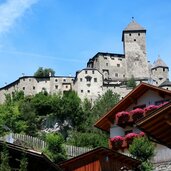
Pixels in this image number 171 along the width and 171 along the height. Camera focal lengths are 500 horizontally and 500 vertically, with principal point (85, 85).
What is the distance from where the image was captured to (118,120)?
106 ft

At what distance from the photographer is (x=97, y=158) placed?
1048 inches

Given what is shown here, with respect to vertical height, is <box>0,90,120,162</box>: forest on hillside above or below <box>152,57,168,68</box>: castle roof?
below

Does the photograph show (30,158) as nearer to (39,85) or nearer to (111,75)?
(39,85)

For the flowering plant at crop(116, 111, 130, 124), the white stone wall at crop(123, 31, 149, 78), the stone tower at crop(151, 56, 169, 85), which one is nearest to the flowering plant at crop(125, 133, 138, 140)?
the flowering plant at crop(116, 111, 130, 124)

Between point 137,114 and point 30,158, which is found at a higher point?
point 137,114

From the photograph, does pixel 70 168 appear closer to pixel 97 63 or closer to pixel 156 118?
pixel 156 118

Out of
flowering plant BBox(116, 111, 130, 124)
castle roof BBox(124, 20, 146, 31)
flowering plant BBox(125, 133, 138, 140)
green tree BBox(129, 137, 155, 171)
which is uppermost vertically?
castle roof BBox(124, 20, 146, 31)

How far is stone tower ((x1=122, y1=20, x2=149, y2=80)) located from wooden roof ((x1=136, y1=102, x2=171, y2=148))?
4463 inches

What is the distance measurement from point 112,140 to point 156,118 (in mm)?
20647

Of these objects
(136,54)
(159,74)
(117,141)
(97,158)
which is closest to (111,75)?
(136,54)

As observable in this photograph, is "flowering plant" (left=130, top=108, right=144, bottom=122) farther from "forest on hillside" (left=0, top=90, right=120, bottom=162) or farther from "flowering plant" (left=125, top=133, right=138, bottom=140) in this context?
"forest on hillside" (left=0, top=90, right=120, bottom=162)

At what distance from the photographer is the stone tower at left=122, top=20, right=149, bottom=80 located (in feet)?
422

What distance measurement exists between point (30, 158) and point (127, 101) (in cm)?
1595

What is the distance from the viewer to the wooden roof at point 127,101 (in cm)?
3144
